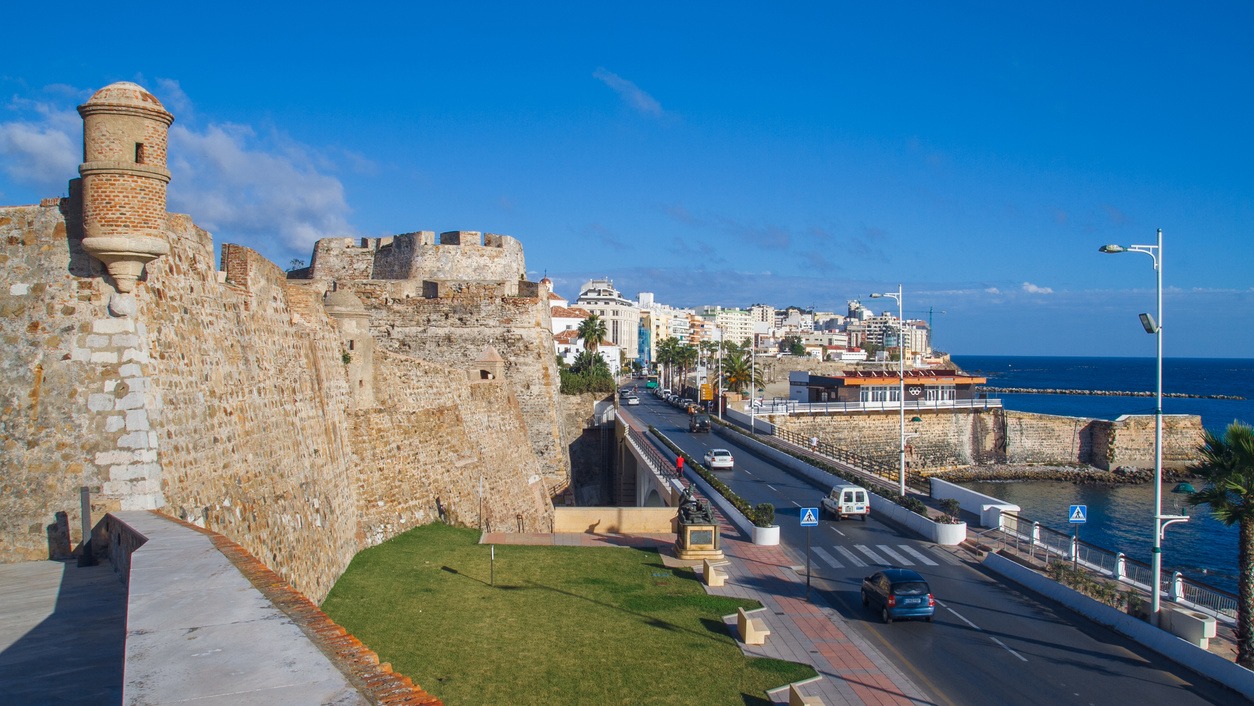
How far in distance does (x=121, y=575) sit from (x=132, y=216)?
400 cm

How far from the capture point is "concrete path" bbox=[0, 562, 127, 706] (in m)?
5.88

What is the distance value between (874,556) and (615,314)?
146249 millimetres

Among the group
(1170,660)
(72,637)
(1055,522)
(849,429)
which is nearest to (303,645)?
(72,637)

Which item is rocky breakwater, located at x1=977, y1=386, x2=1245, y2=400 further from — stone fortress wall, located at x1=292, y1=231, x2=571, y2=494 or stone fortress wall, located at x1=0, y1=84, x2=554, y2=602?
stone fortress wall, located at x1=0, y1=84, x2=554, y2=602

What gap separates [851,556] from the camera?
78.1 ft

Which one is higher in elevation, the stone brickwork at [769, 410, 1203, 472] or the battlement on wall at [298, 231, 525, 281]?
the battlement on wall at [298, 231, 525, 281]

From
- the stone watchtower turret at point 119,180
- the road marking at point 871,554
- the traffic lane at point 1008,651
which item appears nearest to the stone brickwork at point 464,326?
the road marking at point 871,554

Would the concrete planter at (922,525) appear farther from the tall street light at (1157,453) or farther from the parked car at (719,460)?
the parked car at (719,460)

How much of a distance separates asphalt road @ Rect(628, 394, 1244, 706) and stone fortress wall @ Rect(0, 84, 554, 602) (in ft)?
35.5

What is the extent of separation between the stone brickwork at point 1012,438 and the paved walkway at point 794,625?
4683 cm

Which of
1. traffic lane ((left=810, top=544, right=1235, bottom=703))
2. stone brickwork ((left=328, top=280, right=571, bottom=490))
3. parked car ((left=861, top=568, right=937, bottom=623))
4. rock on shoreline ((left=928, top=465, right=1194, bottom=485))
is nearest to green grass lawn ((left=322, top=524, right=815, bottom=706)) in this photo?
traffic lane ((left=810, top=544, right=1235, bottom=703))

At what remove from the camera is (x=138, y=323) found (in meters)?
9.87

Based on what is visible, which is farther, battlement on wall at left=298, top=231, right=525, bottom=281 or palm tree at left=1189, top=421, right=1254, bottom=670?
battlement on wall at left=298, top=231, right=525, bottom=281

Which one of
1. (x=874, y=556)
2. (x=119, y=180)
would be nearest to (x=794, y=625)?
→ (x=874, y=556)
